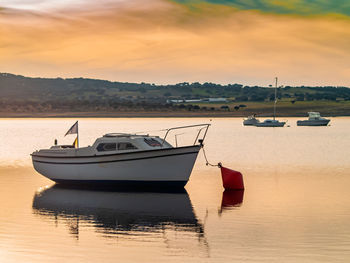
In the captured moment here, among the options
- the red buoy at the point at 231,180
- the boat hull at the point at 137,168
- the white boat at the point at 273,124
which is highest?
the boat hull at the point at 137,168

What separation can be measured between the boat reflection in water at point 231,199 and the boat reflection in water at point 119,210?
1667 millimetres

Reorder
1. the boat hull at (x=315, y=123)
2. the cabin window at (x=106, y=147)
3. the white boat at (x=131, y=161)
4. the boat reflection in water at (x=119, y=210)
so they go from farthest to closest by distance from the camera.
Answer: the boat hull at (x=315, y=123) → the cabin window at (x=106, y=147) → the white boat at (x=131, y=161) → the boat reflection in water at (x=119, y=210)

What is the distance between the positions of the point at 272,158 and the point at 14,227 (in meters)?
35.2

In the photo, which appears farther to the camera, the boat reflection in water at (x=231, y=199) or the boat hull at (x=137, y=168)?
the boat hull at (x=137, y=168)

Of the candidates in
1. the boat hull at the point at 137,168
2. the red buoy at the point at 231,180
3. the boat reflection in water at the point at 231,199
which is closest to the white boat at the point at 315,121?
the red buoy at the point at 231,180

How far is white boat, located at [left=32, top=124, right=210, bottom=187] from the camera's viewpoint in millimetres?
Answer: 31297

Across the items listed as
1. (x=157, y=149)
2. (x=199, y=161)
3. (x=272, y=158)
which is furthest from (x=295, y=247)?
(x=272, y=158)

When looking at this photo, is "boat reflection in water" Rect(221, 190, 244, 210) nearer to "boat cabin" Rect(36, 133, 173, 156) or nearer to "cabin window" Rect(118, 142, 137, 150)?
"boat cabin" Rect(36, 133, 173, 156)

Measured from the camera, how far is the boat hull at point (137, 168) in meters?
31.3

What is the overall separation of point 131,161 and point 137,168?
0.49 m

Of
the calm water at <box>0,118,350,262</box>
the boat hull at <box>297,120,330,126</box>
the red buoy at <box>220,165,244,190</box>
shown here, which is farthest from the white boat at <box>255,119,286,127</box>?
the red buoy at <box>220,165,244,190</box>

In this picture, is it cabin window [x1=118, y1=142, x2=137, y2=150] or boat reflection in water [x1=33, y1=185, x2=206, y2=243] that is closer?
boat reflection in water [x1=33, y1=185, x2=206, y2=243]

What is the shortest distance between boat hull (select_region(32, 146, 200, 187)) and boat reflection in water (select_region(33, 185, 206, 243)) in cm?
62

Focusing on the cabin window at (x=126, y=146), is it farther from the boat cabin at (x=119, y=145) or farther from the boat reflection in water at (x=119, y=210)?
the boat reflection in water at (x=119, y=210)
